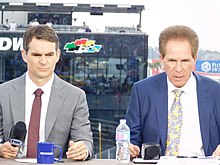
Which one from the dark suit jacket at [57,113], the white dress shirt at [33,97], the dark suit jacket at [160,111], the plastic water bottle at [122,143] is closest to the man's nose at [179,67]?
the dark suit jacket at [160,111]

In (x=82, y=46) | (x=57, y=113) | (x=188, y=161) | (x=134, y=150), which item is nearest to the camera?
(x=188, y=161)

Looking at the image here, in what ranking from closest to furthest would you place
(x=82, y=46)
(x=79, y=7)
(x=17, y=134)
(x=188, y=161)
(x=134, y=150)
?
(x=188, y=161) < (x=17, y=134) < (x=134, y=150) < (x=79, y=7) < (x=82, y=46)

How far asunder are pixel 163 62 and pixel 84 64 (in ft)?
74.1

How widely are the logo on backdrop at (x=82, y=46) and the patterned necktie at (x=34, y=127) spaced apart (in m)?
21.8

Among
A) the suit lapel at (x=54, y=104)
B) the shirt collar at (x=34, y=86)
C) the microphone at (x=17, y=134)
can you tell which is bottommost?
the microphone at (x=17, y=134)

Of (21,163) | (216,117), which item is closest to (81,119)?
(21,163)

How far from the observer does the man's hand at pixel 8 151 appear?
98.4 inches

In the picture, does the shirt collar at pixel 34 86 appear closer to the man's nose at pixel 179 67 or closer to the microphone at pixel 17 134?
the microphone at pixel 17 134

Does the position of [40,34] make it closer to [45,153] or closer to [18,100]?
[18,100]

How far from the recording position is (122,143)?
8.36ft

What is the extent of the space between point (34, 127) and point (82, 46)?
72.8ft

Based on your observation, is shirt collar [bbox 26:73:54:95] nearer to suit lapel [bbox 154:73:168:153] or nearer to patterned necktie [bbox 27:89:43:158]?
patterned necktie [bbox 27:89:43:158]

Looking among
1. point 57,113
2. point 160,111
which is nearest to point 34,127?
point 57,113

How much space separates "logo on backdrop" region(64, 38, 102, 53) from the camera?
2452cm
